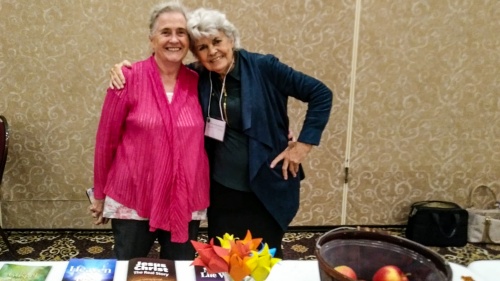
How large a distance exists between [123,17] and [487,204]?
9.11 feet

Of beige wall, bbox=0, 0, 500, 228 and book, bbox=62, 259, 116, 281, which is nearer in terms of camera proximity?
book, bbox=62, 259, 116, 281

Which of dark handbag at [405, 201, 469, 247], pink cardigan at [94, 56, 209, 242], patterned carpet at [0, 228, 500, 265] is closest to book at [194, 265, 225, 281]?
pink cardigan at [94, 56, 209, 242]

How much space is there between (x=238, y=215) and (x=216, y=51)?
61 cm

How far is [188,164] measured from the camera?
1.63 m

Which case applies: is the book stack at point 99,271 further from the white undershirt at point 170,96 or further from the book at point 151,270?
the white undershirt at point 170,96

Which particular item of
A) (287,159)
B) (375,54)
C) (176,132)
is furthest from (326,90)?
(375,54)

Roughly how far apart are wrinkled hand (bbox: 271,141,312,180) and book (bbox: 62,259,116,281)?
0.69 m

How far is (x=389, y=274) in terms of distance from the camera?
0.97 metres

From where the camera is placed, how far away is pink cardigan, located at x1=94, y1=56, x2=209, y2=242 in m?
1.60

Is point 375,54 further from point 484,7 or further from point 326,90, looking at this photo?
point 326,90

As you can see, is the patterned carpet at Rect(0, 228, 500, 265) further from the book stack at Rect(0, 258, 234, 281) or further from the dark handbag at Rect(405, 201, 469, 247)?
the book stack at Rect(0, 258, 234, 281)

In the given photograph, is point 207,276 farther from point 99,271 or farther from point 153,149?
point 153,149

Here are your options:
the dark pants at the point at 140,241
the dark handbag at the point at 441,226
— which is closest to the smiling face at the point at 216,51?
the dark pants at the point at 140,241

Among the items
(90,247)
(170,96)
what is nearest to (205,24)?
(170,96)
